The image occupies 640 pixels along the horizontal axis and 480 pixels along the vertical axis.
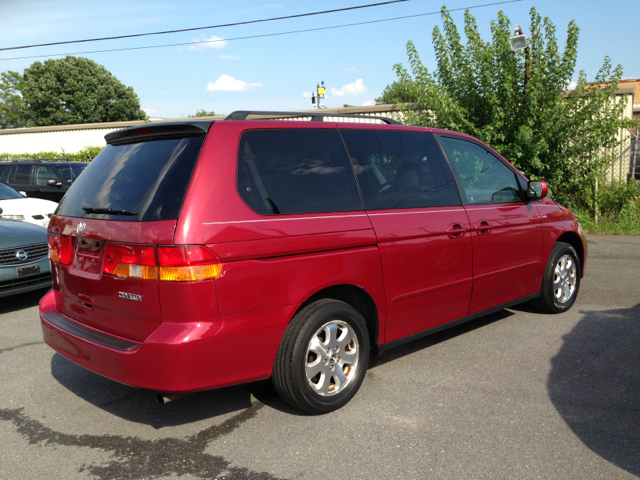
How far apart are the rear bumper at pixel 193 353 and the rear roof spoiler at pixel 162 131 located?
1.11m

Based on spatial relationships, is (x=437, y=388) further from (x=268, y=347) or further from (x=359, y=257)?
(x=268, y=347)

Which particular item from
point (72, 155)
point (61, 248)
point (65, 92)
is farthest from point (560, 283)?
point (65, 92)

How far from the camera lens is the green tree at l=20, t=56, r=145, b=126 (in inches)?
2096

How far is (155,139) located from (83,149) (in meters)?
23.8

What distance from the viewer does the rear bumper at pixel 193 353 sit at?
2.87 meters

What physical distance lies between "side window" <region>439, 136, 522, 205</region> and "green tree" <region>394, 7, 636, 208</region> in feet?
19.8

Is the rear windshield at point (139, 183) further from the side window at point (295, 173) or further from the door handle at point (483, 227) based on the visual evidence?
the door handle at point (483, 227)

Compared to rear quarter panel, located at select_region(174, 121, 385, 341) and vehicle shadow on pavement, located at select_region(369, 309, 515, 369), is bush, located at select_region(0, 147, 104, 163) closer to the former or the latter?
vehicle shadow on pavement, located at select_region(369, 309, 515, 369)

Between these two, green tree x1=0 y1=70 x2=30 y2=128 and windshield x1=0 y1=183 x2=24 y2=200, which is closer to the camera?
windshield x1=0 y1=183 x2=24 y2=200

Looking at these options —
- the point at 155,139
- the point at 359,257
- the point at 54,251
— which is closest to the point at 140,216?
the point at 155,139

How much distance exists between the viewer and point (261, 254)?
120 inches

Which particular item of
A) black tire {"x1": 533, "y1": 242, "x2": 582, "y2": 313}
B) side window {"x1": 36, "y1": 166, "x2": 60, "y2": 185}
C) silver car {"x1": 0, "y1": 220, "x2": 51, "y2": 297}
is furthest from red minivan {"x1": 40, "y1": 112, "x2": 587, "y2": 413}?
side window {"x1": 36, "y1": 166, "x2": 60, "y2": 185}

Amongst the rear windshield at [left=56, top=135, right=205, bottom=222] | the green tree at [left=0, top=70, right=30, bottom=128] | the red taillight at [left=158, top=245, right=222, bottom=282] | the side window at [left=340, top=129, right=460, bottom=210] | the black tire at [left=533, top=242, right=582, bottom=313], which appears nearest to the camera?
the red taillight at [left=158, top=245, right=222, bottom=282]

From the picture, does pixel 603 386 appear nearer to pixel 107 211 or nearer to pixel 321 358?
pixel 321 358
